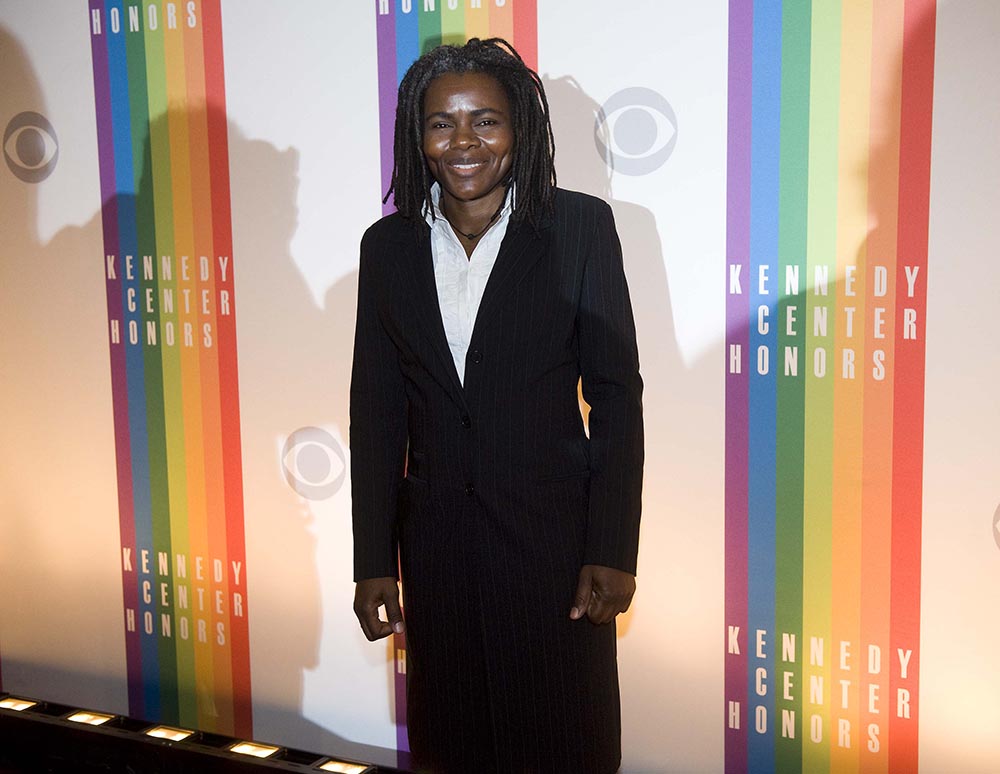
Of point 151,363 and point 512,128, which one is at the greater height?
point 512,128

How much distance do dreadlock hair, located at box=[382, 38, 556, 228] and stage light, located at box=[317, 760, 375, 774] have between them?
1159 mm

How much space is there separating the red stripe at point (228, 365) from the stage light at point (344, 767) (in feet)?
1.36

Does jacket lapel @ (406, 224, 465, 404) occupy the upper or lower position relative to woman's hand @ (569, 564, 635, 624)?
upper

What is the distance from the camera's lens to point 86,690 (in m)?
2.64

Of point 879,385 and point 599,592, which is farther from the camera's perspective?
point 879,385

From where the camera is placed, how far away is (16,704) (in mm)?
2438

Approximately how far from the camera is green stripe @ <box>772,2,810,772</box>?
6.07 feet

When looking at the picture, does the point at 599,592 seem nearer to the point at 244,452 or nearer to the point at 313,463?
the point at 313,463

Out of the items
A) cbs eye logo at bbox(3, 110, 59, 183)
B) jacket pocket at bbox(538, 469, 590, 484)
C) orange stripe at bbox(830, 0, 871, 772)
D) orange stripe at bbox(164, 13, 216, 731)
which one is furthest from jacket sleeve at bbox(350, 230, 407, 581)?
cbs eye logo at bbox(3, 110, 59, 183)

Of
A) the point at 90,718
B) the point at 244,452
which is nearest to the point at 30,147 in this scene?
the point at 244,452

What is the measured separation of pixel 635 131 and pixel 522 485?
31.8 inches

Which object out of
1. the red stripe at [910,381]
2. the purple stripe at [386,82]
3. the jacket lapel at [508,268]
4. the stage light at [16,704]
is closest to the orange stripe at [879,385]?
the red stripe at [910,381]

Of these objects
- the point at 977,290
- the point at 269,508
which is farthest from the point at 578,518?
the point at 269,508

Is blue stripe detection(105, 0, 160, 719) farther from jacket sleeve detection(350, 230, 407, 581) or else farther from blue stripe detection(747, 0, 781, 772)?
blue stripe detection(747, 0, 781, 772)
